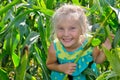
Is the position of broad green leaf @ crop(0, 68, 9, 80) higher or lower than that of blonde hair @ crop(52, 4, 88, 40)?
lower

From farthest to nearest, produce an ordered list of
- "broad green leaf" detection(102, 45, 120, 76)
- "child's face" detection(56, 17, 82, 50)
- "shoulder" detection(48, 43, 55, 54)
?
1. "shoulder" detection(48, 43, 55, 54)
2. "child's face" detection(56, 17, 82, 50)
3. "broad green leaf" detection(102, 45, 120, 76)

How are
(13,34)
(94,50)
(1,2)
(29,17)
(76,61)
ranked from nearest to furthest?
(76,61) → (94,50) → (13,34) → (29,17) → (1,2)

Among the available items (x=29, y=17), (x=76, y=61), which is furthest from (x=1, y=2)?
(x=76, y=61)

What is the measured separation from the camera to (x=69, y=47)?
1694mm

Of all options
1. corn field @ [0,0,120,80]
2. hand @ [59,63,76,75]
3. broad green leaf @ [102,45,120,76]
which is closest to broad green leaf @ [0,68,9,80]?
corn field @ [0,0,120,80]

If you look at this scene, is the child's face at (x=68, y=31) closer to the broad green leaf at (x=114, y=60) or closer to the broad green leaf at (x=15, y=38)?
the broad green leaf at (x=15, y=38)

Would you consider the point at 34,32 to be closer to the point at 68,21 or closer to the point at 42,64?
the point at 42,64

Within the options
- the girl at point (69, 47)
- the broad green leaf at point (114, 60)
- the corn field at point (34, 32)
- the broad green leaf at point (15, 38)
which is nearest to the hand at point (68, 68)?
the girl at point (69, 47)

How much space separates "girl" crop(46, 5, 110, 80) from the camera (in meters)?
1.62

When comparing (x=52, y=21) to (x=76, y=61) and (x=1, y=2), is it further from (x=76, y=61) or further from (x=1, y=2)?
(x=1, y=2)

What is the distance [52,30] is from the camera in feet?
5.63

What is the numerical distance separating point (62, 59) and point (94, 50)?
14 cm

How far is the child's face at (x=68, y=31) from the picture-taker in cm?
160

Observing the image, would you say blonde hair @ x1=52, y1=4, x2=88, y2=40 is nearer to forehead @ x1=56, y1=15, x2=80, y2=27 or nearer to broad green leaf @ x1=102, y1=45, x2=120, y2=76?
forehead @ x1=56, y1=15, x2=80, y2=27
